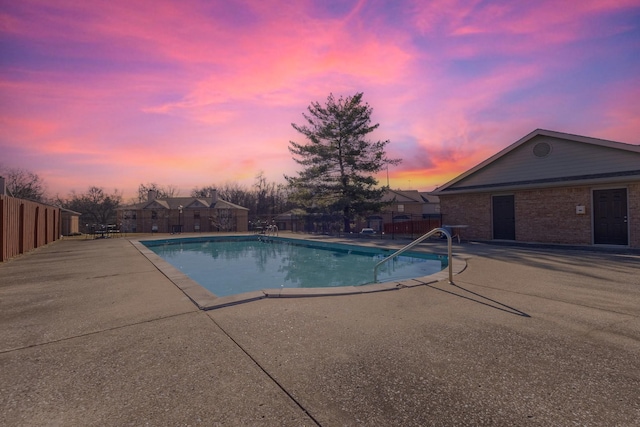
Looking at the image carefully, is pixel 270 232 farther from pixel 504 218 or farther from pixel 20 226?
pixel 504 218

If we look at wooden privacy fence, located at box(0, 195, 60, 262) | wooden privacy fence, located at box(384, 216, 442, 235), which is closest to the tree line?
wooden privacy fence, located at box(384, 216, 442, 235)

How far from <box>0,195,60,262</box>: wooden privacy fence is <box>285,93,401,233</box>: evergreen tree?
1613 centimetres

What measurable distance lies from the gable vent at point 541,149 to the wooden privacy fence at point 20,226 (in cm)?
2214

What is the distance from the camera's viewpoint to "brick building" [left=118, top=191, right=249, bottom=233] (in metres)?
44.9

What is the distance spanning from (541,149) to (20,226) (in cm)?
2399

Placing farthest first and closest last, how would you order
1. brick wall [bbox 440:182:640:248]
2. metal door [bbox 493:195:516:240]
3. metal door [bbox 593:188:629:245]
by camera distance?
metal door [bbox 493:195:516:240] < metal door [bbox 593:188:629:245] < brick wall [bbox 440:182:640:248]

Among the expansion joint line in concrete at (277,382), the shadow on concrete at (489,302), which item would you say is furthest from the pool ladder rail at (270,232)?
the expansion joint line in concrete at (277,382)

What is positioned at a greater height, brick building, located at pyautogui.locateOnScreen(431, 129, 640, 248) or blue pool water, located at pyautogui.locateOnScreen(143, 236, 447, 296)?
brick building, located at pyautogui.locateOnScreen(431, 129, 640, 248)

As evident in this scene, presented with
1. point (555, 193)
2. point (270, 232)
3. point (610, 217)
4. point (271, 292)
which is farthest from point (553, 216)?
point (270, 232)

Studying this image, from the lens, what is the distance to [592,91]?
1034 cm

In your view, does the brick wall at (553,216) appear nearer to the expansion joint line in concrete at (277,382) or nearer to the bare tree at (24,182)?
the expansion joint line in concrete at (277,382)

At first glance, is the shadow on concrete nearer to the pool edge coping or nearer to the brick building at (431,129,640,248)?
the pool edge coping

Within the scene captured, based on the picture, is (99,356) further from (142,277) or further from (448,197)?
(448,197)

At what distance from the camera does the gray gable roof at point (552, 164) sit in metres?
11.5
